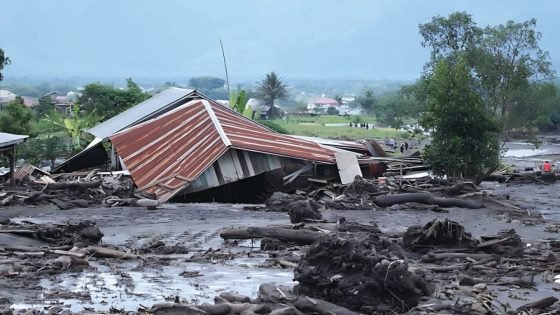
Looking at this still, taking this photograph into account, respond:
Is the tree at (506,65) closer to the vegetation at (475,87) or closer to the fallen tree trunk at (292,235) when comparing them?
the vegetation at (475,87)

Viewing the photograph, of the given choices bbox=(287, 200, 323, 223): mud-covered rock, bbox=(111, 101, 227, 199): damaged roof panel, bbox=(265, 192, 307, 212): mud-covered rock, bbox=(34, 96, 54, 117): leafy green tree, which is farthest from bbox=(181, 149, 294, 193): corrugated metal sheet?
bbox=(34, 96, 54, 117): leafy green tree

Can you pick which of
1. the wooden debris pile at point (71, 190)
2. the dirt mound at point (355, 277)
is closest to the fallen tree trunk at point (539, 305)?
the dirt mound at point (355, 277)

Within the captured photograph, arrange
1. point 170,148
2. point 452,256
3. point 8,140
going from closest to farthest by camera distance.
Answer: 1. point 452,256
2. point 8,140
3. point 170,148

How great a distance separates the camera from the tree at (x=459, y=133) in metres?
35.6

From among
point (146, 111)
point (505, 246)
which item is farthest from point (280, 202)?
point (146, 111)

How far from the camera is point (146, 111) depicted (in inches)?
1631

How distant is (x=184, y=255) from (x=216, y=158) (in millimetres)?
13270

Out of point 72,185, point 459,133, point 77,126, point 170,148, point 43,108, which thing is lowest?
point 72,185

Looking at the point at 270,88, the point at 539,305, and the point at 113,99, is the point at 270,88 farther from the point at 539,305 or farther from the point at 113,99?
the point at 539,305

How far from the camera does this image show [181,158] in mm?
32156

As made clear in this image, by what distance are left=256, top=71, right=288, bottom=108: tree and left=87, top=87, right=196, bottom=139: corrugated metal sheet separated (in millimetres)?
73795

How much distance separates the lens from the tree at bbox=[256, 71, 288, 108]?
118938mm

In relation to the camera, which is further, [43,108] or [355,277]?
[43,108]

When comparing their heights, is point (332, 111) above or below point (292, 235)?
above
